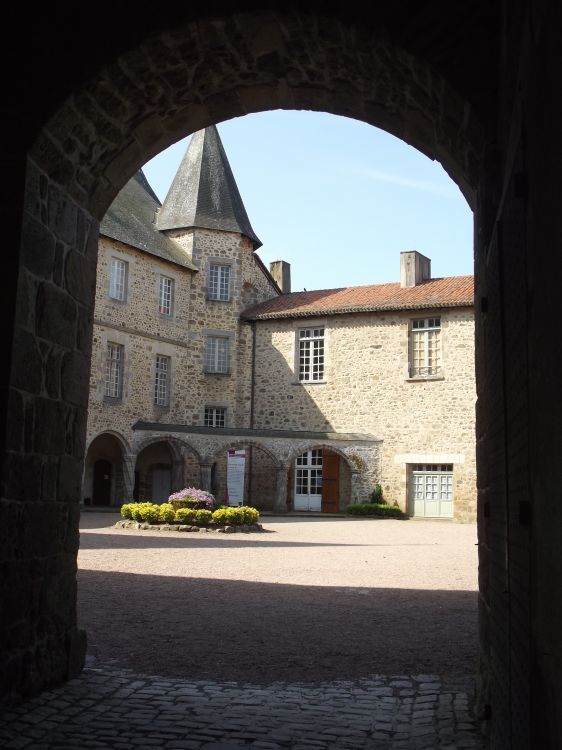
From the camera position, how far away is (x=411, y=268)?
2662 cm

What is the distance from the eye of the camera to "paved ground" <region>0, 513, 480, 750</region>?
372cm

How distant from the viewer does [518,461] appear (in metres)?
2.33

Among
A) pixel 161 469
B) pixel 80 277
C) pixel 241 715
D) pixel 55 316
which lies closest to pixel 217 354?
pixel 161 469

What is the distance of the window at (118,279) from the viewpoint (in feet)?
79.3

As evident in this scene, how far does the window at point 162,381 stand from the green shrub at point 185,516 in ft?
29.3

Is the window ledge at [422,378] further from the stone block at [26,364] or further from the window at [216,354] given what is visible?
the stone block at [26,364]

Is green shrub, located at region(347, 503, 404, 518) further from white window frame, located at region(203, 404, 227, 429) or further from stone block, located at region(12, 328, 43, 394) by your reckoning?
stone block, located at region(12, 328, 43, 394)

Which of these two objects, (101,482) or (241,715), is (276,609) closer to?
(241,715)

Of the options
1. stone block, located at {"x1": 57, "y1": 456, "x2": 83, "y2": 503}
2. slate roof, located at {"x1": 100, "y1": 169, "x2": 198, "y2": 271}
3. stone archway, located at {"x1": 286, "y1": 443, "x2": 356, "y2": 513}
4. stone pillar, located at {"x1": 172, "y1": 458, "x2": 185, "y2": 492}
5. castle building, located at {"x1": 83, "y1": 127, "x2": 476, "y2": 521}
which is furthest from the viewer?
stone archway, located at {"x1": 286, "y1": 443, "x2": 356, "y2": 513}

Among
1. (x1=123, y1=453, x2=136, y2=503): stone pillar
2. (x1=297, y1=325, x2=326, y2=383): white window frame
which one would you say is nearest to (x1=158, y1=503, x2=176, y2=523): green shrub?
(x1=123, y1=453, x2=136, y2=503): stone pillar

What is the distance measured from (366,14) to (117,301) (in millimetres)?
21358

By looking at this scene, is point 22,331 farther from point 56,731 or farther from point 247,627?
point 247,627

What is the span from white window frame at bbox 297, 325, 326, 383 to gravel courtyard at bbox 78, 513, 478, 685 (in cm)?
1244

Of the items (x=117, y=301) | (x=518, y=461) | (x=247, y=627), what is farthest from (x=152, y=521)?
(x=518, y=461)
